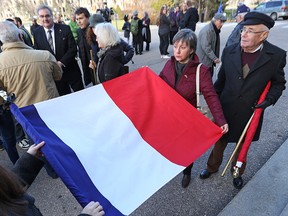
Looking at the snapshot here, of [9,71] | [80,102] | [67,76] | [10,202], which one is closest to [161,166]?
[80,102]

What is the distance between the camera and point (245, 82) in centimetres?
227

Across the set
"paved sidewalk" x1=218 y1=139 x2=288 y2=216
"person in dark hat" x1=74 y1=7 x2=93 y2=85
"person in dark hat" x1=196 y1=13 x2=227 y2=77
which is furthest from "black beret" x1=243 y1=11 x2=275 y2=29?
"person in dark hat" x1=74 y1=7 x2=93 y2=85

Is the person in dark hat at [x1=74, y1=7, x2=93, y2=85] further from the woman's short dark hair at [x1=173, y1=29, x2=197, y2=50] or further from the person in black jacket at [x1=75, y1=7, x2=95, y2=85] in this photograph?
the woman's short dark hair at [x1=173, y1=29, x2=197, y2=50]

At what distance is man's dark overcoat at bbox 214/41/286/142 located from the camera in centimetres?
216

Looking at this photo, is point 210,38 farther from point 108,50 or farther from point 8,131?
point 8,131

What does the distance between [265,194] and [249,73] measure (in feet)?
4.28

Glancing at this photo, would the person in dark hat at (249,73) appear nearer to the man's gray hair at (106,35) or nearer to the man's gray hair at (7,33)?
the man's gray hair at (106,35)

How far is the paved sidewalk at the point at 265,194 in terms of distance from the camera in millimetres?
2305

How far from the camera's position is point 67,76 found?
405cm

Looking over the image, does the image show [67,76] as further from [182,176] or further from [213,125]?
[213,125]

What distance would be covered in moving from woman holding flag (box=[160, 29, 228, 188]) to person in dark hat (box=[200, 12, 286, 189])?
0.82ft

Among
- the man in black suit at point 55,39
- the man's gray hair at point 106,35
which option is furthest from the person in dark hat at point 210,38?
the man in black suit at point 55,39

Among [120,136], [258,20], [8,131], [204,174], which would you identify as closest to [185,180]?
[204,174]

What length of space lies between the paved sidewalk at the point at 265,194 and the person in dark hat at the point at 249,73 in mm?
301
